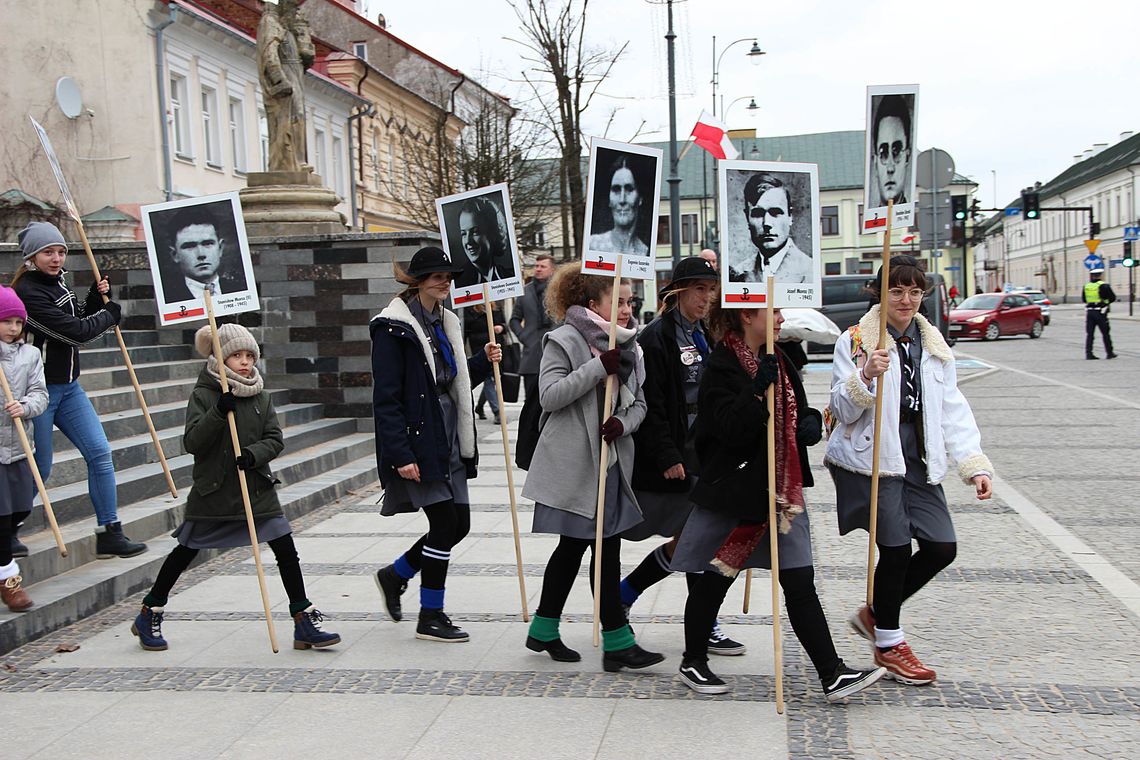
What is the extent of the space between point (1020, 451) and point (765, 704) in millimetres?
8377

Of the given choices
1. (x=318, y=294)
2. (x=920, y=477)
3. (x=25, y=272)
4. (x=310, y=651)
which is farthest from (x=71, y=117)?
(x=920, y=477)

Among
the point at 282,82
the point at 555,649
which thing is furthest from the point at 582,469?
the point at 282,82

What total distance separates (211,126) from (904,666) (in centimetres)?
2888

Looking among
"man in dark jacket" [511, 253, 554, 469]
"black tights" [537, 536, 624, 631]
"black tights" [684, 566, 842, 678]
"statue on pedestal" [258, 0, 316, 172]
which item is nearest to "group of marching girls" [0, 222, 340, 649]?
"black tights" [537, 536, 624, 631]

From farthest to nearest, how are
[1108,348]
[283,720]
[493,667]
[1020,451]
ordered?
[1108,348] → [1020,451] → [493,667] → [283,720]

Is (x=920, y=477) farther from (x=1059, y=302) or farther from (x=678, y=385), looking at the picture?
(x=1059, y=302)

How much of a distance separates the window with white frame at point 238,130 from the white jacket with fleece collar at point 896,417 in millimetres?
29259

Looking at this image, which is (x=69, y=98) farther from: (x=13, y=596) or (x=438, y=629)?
(x=438, y=629)

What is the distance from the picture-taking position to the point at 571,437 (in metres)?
5.51

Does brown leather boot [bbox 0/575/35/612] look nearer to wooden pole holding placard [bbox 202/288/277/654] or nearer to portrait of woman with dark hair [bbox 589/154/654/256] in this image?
wooden pole holding placard [bbox 202/288/277/654]

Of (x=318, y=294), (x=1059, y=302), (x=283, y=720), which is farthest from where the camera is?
(x=1059, y=302)

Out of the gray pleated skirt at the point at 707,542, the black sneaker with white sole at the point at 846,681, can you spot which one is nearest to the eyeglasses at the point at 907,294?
the gray pleated skirt at the point at 707,542

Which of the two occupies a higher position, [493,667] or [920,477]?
[920,477]

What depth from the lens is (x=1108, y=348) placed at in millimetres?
26125
